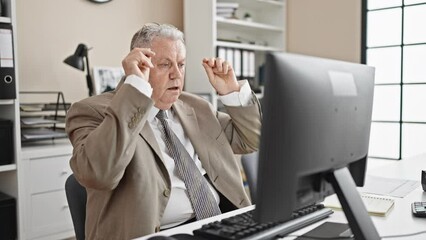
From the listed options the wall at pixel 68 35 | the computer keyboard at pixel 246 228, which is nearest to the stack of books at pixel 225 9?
the wall at pixel 68 35

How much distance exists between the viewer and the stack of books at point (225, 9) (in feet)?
11.9

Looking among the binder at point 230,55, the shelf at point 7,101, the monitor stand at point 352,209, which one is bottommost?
the monitor stand at point 352,209

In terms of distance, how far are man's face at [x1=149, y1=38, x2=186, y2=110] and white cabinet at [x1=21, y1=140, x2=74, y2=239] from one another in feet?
4.15

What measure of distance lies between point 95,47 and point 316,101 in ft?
8.51

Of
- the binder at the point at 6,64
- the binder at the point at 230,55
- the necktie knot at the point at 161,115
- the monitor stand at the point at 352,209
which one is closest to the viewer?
the monitor stand at the point at 352,209

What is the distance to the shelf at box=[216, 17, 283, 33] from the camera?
359cm

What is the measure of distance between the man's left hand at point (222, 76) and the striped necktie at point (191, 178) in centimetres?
25

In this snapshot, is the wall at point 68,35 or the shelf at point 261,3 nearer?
the wall at point 68,35

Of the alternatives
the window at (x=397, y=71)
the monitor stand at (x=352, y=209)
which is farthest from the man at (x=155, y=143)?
the window at (x=397, y=71)

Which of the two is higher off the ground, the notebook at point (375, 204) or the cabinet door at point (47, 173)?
the notebook at point (375, 204)

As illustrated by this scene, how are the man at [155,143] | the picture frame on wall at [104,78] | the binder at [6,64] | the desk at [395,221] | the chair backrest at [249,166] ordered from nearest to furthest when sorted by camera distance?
the desk at [395,221] → the man at [155,143] → the chair backrest at [249,166] → the binder at [6,64] → the picture frame on wall at [104,78]

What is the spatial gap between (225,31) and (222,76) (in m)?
2.43

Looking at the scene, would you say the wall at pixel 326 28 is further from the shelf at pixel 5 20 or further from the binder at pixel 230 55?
the shelf at pixel 5 20

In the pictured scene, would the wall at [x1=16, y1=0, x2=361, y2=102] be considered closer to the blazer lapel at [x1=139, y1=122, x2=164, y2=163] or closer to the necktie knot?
the necktie knot
